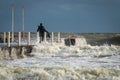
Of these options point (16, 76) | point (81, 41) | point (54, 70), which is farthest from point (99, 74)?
point (81, 41)

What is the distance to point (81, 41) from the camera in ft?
154

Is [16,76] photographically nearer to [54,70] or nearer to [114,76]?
[54,70]

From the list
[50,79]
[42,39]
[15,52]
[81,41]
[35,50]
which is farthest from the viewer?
[81,41]

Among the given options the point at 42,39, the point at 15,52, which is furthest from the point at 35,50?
the point at 42,39

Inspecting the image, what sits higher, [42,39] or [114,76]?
[42,39]

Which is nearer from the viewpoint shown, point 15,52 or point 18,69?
point 18,69

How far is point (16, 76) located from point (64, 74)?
201cm

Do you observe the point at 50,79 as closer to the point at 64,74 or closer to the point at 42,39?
the point at 64,74

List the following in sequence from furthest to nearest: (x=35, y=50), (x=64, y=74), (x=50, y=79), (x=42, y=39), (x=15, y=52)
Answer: (x=42, y=39)
(x=35, y=50)
(x=15, y=52)
(x=64, y=74)
(x=50, y=79)

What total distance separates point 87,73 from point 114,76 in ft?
4.31

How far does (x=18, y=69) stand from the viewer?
19297mm

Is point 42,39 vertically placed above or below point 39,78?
above

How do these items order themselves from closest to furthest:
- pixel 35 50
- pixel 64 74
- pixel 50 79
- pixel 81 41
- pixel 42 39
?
1. pixel 50 79
2. pixel 64 74
3. pixel 35 50
4. pixel 42 39
5. pixel 81 41

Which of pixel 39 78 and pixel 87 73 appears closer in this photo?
pixel 39 78
